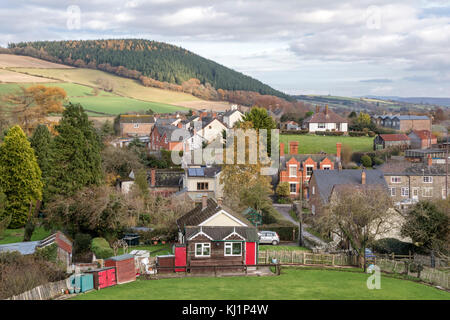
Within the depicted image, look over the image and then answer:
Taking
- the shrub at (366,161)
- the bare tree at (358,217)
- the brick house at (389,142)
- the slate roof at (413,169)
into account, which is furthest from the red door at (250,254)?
the brick house at (389,142)

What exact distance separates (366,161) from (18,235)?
5012 cm

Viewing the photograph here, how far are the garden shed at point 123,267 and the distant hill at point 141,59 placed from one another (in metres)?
138

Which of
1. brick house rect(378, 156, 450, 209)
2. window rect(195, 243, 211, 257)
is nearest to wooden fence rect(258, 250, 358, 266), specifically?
window rect(195, 243, 211, 257)

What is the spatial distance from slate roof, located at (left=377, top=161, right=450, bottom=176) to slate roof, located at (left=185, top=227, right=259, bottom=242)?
3096cm

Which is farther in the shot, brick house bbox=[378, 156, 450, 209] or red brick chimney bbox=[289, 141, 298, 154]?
red brick chimney bbox=[289, 141, 298, 154]

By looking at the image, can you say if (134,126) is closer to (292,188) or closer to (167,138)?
(167,138)

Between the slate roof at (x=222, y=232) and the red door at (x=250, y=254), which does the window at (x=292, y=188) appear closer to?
the slate roof at (x=222, y=232)

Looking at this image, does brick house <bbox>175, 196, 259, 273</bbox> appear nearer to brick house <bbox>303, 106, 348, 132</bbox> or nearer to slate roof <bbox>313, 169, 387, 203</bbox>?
slate roof <bbox>313, 169, 387, 203</bbox>

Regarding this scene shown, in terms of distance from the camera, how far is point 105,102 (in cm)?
12188

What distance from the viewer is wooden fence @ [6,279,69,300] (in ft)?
70.1

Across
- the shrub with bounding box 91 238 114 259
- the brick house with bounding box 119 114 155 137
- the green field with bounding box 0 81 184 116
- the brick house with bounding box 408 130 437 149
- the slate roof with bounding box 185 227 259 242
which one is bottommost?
the shrub with bounding box 91 238 114 259

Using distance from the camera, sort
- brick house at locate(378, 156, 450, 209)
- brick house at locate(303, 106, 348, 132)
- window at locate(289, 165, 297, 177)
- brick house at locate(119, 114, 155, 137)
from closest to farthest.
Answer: brick house at locate(378, 156, 450, 209), window at locate(289, 165, 297, 177), brick house at locate(303, 106, 348, 132), brick house at locate(119, 114, 155, 137)
